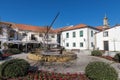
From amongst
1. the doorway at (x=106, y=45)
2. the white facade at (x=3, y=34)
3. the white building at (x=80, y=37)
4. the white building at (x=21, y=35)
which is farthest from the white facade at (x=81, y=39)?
the white facade at (x=3, y=34)

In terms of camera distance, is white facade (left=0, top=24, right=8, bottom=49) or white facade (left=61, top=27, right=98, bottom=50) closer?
white facade (left=0, top=24, right=8, bottom=49)

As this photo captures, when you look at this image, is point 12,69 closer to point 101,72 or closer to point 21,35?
point 101,72

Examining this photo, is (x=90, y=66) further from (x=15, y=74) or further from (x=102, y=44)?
(x=102, y=44)

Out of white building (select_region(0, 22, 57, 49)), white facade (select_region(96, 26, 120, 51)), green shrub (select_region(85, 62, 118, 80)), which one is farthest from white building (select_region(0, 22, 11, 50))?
green shrub (select_region(85, 62, 118, 80))

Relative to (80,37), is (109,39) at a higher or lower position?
lower

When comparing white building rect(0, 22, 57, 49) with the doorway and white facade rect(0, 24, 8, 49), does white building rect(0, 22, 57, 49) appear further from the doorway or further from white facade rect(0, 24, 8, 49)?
the doorway

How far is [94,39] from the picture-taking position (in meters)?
37.3

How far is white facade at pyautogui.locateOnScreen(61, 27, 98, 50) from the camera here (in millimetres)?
35281

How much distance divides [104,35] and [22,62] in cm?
2961

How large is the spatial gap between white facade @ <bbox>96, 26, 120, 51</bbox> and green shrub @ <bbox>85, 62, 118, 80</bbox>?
26252 millimetres

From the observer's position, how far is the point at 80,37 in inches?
1444

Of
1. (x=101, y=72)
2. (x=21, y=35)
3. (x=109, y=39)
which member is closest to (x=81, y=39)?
(x=109, y=39)

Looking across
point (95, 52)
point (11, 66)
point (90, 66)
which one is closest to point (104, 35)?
point (95, 52)

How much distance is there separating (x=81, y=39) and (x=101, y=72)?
2917 centimetres
